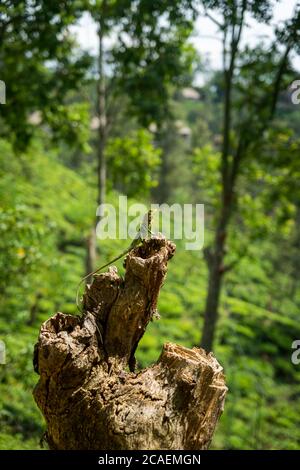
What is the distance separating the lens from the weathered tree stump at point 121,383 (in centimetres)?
272

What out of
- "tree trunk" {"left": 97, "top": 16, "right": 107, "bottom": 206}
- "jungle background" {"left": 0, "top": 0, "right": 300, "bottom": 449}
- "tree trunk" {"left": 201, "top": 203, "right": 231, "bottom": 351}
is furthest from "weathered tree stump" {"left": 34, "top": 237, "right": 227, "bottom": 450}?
"tree trunk" {"left": 97, "top": 16, "right": 107, "bottom": 206}

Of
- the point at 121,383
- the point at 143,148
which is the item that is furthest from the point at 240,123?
the point at 121,383

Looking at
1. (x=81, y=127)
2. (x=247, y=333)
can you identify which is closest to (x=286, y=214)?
(x=81, y=127)

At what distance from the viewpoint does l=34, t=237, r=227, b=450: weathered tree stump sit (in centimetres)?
272

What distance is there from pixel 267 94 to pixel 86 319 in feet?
27.1

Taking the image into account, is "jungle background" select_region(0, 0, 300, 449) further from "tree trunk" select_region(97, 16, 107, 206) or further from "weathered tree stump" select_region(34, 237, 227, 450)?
"weathered tree stump" select_region(34, 237, 227, 450)

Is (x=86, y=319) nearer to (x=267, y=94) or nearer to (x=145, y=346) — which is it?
(x=267, y=94)

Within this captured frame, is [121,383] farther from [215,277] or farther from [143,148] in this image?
[143,148]

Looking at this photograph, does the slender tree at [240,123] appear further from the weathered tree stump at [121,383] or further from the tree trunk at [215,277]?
the weathered tree stump at [121,383]

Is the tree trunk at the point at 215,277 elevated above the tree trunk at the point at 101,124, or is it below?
below

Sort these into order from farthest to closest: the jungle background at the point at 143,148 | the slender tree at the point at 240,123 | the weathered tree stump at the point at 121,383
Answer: the slender tree at the point at 240,123 → the jungle background at the point at 143,148 → the weathered tree stump at the point at 121,383

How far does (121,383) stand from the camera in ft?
9.68

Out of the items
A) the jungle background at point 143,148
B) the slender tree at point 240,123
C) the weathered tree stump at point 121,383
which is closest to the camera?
the weathered tree stump at point 121,383

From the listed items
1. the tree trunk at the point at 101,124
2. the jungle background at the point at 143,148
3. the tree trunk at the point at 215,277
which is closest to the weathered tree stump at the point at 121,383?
the jungle background at the point at 143,148
